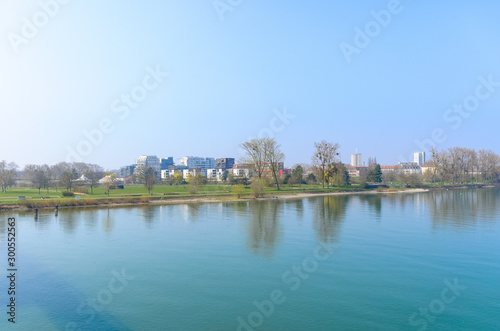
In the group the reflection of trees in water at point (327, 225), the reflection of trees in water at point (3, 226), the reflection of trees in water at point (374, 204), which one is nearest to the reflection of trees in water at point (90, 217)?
the reflection of trees in water at point (3, 226)

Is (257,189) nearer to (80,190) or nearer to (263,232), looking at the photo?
(80,190)

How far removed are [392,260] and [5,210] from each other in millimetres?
50493

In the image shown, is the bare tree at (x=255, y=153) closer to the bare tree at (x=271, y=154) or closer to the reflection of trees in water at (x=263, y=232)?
the bare tree at (x=271, y=154)

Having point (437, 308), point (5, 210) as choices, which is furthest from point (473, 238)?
point (5, 210)

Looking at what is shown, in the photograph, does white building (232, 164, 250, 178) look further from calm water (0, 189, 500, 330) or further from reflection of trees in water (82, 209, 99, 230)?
calm water (0, 189, 500, 330)

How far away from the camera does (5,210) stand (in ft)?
156

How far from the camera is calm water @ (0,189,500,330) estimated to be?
13.5 metres

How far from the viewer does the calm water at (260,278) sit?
13523mm

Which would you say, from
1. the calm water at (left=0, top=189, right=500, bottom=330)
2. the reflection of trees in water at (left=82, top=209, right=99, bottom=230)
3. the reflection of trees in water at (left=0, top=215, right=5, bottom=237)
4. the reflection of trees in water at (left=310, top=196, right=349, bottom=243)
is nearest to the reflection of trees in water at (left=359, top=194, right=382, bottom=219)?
the reflection of trees in water at (left=310, top=196, right=349, bottom=243)

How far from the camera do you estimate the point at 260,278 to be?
59.8 feet

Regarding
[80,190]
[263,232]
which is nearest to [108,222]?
[263,232]

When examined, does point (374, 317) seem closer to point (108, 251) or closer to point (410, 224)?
point (108, 251)

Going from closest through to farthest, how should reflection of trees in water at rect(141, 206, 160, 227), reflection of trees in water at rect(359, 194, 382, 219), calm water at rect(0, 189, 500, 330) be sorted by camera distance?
calm water at rect(0, 189, 500, 330)
reflection of trees in water at rect(141, 206, 160, 227)
reflection of trees in water at rect(359, 194, 382, 219)

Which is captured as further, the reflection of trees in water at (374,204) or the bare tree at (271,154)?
the bare tree at (271,154)
